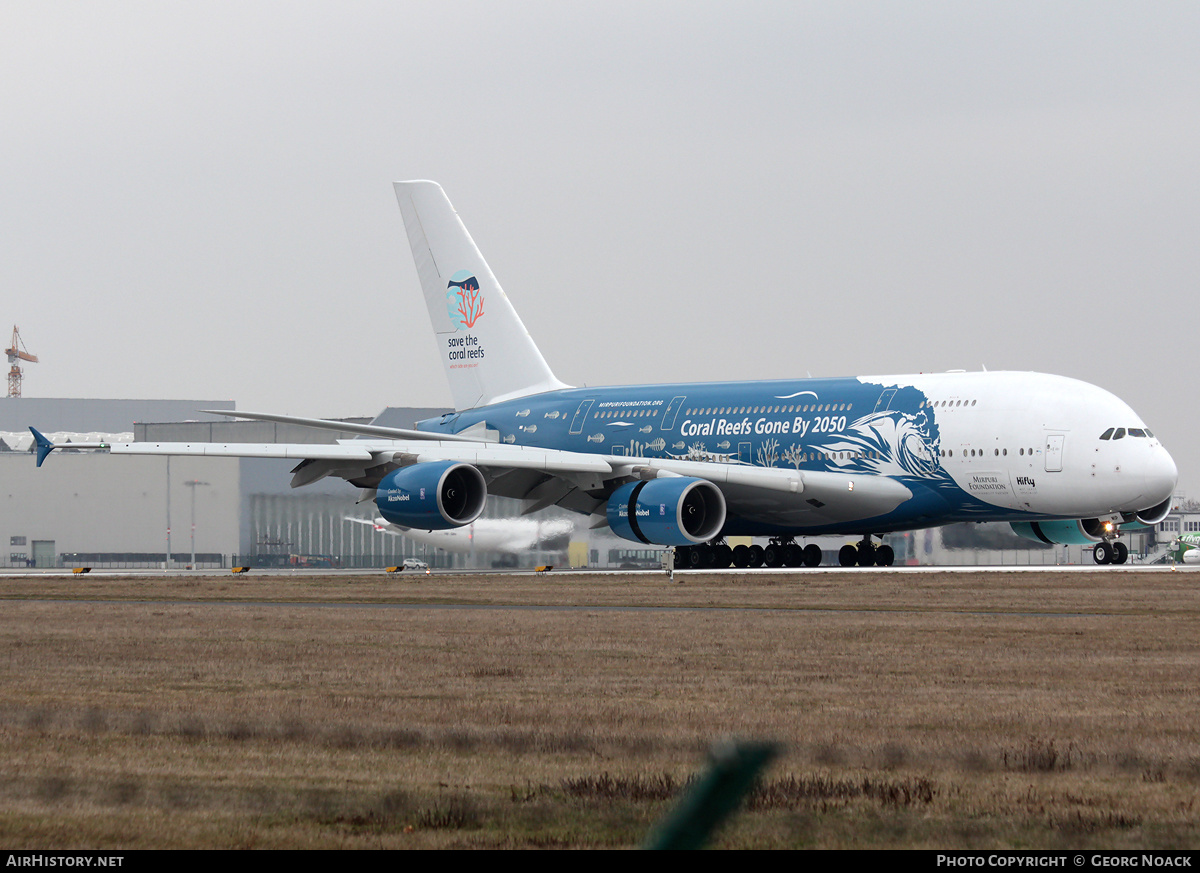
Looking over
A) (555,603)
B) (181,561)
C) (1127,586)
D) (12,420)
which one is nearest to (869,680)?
(555,603)

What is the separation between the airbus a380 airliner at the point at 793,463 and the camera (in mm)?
36875

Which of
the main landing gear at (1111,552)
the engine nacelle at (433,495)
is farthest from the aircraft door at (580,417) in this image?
the main landing gear at (1111,552)

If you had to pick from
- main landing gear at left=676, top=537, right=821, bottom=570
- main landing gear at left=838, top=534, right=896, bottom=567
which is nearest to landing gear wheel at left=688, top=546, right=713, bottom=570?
main landing gear at left=676, top=537, right=821, bottom=570

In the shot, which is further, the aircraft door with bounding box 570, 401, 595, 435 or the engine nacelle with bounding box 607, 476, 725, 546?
the aircraft door with bounding box 570, 401, 595, 435

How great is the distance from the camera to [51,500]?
7781 cm

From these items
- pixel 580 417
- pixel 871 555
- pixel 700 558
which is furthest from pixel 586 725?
pixel 580 417

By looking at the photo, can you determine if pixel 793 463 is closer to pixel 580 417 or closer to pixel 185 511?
pixel 580 417

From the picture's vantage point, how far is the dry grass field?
8.15 metres

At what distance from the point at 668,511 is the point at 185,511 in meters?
43.8

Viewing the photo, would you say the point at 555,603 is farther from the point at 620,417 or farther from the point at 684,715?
the point at 620,417

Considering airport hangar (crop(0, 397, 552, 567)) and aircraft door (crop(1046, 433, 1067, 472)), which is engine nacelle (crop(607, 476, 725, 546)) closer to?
aircraft door (crop(1046, 433, 1067, 472))

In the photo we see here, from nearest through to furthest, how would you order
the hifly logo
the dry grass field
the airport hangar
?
the dry grass field < the hifly logo < the airport hangar

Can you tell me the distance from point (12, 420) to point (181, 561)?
2117 inches

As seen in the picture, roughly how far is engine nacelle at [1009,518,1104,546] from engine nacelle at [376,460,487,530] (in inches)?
592
